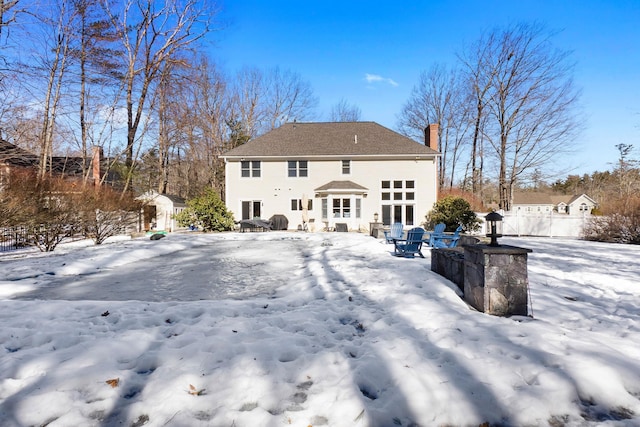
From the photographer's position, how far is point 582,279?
5.90m

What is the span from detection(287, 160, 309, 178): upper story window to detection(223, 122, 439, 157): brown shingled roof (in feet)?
1.81

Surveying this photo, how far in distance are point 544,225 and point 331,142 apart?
47.4ft

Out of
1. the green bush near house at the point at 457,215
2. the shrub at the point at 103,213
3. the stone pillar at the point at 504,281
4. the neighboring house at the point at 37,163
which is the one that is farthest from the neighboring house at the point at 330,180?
the stone pillar at the point at 504,281

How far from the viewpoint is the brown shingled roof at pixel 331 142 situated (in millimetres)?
21312

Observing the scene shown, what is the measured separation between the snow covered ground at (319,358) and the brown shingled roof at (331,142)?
17.0 metres

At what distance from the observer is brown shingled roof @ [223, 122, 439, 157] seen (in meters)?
21.3

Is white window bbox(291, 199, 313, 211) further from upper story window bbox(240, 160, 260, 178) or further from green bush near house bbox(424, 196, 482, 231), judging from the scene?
green bush near house bbox(424, 196, 482, 231)

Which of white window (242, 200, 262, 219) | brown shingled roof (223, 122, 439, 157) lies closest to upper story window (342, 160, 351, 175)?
brown shingled roof (223, 122, 439, 157)

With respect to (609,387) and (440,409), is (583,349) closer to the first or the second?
(609,387)

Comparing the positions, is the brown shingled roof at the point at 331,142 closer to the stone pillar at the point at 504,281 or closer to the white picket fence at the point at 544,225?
the white picket fence at the point at 544,225

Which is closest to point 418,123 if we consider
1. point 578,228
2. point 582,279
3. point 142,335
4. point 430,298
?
point 578,228

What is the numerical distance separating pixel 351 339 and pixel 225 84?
33.1 meters

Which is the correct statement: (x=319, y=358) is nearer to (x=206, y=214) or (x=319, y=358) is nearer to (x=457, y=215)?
(x=206, y=214)

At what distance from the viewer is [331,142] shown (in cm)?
2262
